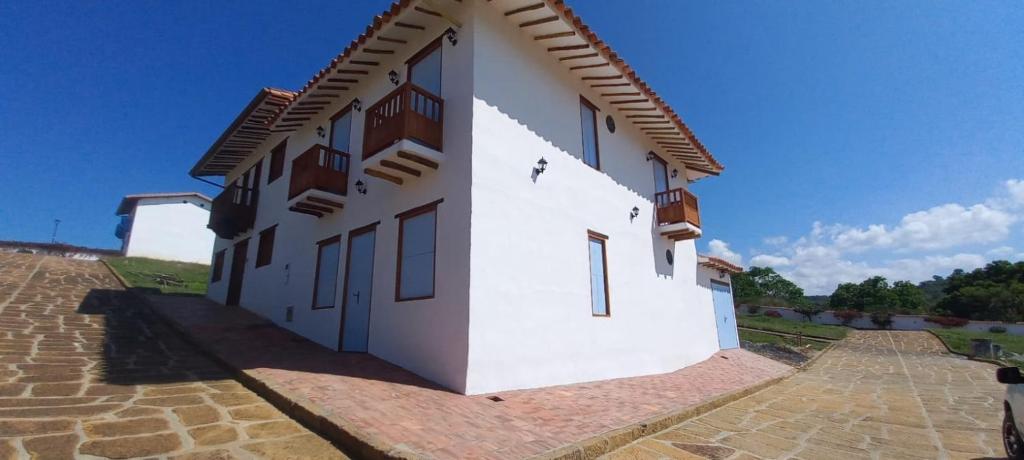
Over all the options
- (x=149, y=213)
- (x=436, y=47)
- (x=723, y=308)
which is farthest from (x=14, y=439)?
(x=149, y=213)

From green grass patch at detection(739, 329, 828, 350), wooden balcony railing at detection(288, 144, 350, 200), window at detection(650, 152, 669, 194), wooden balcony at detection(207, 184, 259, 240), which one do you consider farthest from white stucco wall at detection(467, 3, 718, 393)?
green grass patch at detection(739, 329, 828, 350)

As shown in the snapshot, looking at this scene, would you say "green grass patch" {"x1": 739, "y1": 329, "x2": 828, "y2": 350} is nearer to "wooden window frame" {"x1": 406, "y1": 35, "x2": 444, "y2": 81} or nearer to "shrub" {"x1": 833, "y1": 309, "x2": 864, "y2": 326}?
"shrub" {"x1": 833, "y1": 309, "x2": 864, "y2": 326}

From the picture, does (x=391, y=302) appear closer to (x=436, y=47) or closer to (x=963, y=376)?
(x=436, y=47)

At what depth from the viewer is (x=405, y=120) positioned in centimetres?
675

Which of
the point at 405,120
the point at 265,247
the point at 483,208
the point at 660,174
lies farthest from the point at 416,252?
the point at 660,174

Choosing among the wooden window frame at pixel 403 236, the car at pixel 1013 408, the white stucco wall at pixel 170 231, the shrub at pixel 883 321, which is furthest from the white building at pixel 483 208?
the shrub at pixel 883 321

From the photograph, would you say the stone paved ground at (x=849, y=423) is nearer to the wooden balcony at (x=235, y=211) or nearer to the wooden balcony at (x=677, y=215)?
the wooden balcony at (x=677, y=215)

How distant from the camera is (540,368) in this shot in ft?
22.7

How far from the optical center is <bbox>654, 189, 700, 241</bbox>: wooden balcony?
1123cm

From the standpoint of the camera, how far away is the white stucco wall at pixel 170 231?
1177 inches

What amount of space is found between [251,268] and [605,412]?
1169 centimetres

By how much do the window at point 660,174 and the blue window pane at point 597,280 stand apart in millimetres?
4015

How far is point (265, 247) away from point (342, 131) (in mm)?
4835

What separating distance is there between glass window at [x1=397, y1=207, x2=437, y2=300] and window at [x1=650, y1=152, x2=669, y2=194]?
285 inches
